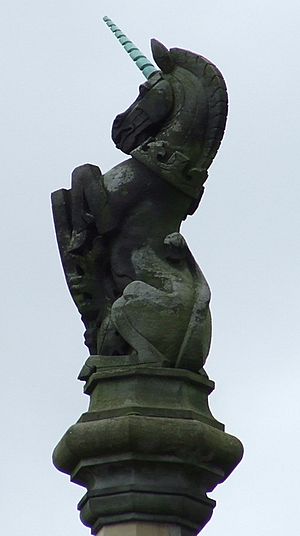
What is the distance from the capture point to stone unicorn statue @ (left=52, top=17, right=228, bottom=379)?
12.1 m

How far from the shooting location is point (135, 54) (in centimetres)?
1338

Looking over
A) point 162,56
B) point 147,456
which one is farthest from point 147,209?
point 147,456

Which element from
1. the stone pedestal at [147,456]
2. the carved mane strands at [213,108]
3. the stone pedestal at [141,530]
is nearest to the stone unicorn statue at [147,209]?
the carved mane strands at [213,108]

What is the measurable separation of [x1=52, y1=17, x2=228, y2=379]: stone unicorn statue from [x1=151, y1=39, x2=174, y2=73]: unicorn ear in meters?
0.01

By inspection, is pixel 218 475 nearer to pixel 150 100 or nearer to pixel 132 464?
pixel 132 464

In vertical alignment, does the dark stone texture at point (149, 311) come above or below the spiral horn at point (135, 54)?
below

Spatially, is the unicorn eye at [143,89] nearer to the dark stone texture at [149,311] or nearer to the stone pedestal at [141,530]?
the dark stone texture at [149,311]

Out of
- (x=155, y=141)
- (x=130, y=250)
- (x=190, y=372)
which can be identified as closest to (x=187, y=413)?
(x=190, y=372)

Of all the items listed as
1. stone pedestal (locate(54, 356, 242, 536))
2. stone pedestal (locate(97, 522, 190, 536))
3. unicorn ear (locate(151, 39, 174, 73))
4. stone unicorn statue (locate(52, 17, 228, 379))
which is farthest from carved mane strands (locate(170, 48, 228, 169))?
stone pedestal (locate(97, 522, 190, 536))

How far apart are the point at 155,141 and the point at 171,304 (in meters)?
1.49

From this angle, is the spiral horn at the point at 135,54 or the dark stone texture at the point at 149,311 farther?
the spiral horn at the point at 135,54

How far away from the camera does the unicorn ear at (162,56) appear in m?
12.8

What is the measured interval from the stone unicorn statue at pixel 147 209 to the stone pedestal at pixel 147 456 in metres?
0.54

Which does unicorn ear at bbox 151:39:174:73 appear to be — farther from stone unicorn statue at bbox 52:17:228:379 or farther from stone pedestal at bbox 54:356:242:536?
stone pedestal at bbox 54:356:242:536
